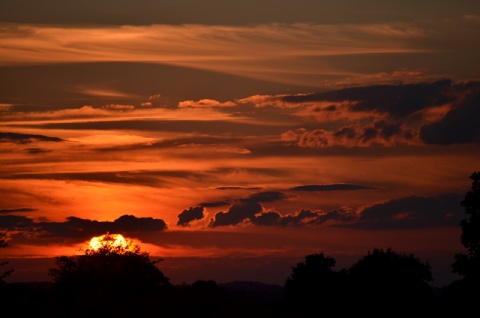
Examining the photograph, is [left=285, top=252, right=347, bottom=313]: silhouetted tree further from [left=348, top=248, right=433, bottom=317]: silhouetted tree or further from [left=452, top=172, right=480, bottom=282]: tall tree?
[left=452, top=172, right=480, bottom=282]: tall tree

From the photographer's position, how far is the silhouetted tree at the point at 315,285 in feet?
434

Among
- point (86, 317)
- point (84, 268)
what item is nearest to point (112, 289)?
point (84, 268)

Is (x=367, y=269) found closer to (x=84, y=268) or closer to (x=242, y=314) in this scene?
(x=84, y=268)

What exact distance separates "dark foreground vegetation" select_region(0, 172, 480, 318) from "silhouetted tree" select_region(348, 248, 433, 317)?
0.44 feet

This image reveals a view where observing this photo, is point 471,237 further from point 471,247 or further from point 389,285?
point 389,285

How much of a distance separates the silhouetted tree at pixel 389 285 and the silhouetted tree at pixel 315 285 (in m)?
A: 3.06

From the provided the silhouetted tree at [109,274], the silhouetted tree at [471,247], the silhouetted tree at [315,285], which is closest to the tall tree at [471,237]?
the silhouetted tree at [471,247]

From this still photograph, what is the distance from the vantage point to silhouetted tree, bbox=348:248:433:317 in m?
124

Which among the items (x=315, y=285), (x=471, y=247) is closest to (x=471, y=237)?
(x=471, y=247)

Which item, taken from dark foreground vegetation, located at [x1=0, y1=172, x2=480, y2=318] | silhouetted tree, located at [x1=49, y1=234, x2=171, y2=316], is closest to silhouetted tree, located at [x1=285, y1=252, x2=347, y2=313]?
dark foreground vegetation, located at [x1=0, y1=172, x2=480, y2=318]

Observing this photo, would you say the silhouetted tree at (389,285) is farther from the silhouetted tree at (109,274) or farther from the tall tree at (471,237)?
the tall tree at (471,237)

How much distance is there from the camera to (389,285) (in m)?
127

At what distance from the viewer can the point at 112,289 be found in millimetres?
103688

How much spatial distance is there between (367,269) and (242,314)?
5107 cm
